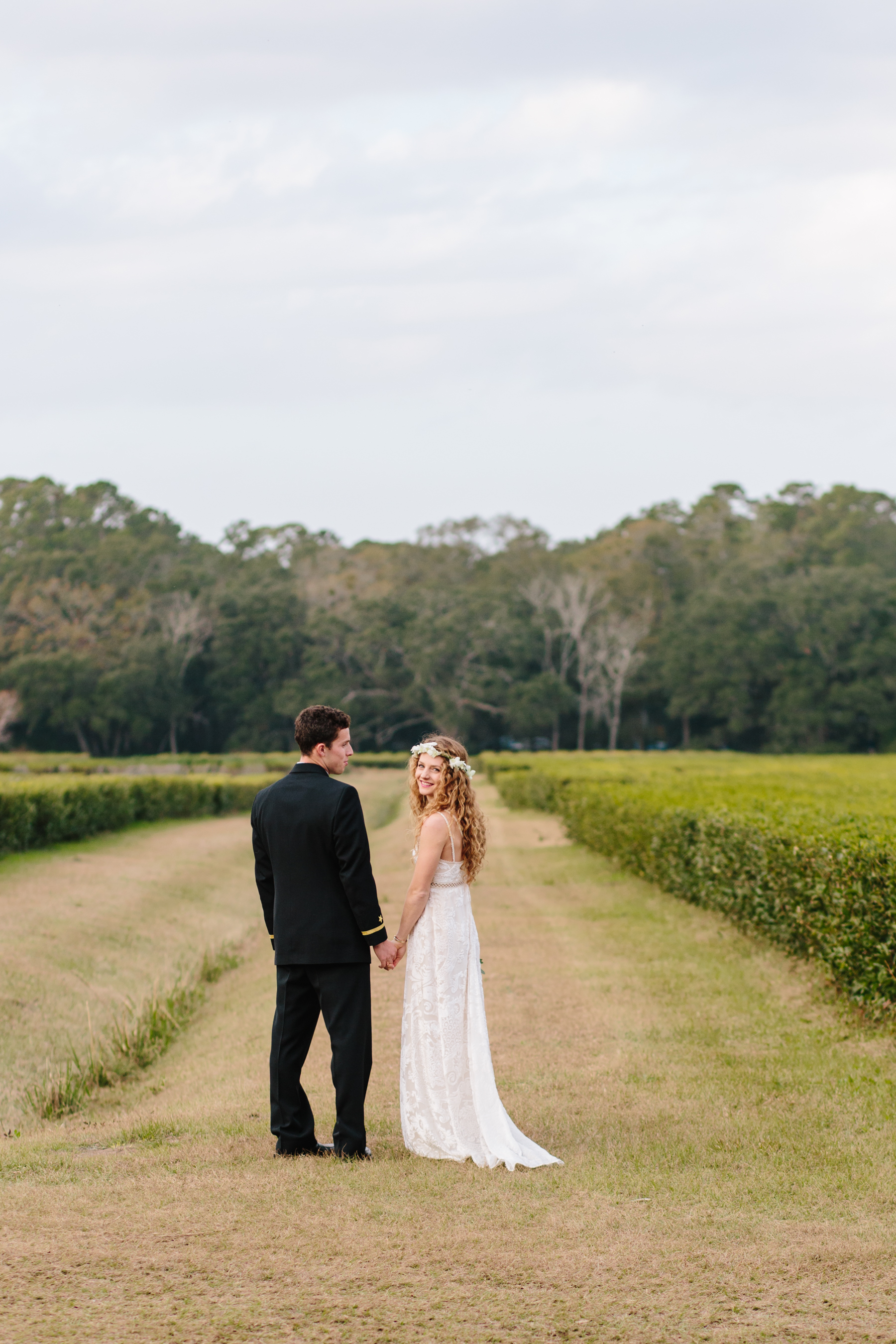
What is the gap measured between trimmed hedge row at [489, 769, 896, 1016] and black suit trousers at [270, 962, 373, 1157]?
3696 mm

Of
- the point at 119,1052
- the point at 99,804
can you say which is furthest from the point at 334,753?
the point at 99,804

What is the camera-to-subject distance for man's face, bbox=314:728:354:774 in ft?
16.7

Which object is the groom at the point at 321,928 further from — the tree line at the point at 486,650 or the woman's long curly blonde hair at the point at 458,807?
the tree line at the point at 486,650

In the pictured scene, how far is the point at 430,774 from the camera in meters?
5.26

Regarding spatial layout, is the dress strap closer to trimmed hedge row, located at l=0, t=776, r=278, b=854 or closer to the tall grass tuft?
the tall grass tuft

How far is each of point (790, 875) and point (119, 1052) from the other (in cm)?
516

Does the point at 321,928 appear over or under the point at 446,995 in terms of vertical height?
over

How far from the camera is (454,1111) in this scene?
509 cm

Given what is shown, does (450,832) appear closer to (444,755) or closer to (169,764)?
(444,755)

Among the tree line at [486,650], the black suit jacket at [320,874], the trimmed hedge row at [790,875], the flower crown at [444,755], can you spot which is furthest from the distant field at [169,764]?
the black suit jacket at [320,874]

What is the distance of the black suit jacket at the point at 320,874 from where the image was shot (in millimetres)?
Answer: 4941

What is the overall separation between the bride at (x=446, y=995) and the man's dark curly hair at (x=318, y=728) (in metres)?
0.43

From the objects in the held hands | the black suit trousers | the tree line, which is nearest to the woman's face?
the held hands

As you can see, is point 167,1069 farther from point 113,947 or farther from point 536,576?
point 536,576
